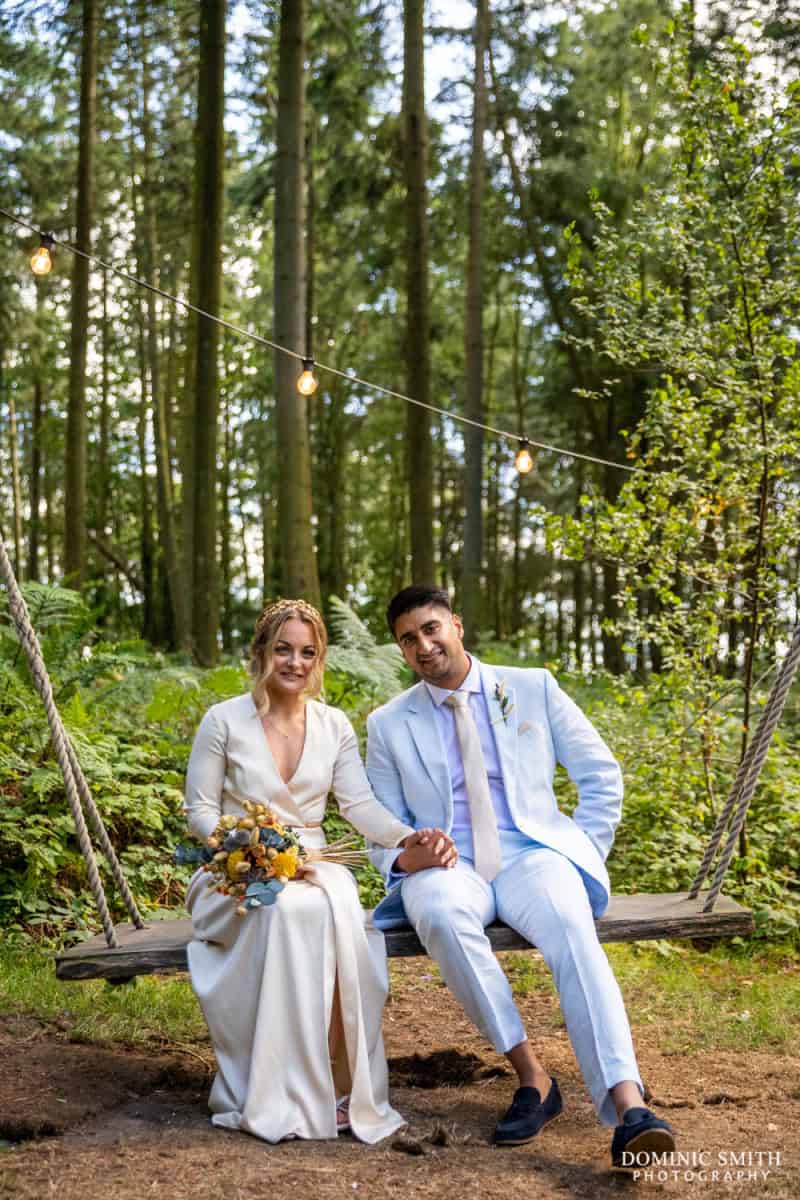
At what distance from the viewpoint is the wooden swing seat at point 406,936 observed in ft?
13.0

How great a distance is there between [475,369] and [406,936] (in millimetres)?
10533

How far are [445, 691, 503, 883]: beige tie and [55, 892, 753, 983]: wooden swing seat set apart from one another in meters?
0.22

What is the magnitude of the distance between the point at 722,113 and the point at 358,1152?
17.8ft

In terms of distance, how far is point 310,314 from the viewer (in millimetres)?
16297

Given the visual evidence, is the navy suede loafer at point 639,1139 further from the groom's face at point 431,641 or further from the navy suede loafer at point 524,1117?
the groom's face at point 431,641

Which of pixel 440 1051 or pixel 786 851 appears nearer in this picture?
pixel 440 1051

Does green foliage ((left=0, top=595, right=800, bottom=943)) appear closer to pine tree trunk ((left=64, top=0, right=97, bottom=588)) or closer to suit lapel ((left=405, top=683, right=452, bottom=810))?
suit lapel ((left=405, top=683, right=452, bottom=810))

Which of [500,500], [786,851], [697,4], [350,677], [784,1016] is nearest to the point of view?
[784,1016]

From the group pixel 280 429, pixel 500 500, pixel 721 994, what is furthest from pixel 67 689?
pixel 500 500

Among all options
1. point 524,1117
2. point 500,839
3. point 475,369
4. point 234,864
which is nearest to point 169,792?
point 500,839

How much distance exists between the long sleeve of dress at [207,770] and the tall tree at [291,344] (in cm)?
475

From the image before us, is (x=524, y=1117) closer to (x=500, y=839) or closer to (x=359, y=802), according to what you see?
(x=500, y=839)

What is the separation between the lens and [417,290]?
11945 mm

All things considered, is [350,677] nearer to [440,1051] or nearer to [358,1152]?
[440,1051]
